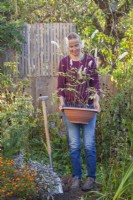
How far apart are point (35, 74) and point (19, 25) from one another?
92cm

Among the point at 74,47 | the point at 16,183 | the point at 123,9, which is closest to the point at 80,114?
the point at 74,47

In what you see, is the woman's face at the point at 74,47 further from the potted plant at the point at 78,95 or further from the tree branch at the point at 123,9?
the tree branch at the point at 123,9

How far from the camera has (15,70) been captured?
7.86 m

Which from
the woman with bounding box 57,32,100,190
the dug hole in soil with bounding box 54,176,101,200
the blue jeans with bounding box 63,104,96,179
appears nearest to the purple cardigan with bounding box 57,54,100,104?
the woman with bounding box 57,32,100,190

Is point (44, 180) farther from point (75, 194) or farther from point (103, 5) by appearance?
point (103, 5)

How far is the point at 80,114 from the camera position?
16.5 feet

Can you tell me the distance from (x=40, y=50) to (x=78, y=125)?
11.5 feet

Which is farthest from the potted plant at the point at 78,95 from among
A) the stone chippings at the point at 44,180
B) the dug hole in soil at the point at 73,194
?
the dug hole in soil at the point at 73,194

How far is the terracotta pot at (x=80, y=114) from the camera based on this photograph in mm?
5055

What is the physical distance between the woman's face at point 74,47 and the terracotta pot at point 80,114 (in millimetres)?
617

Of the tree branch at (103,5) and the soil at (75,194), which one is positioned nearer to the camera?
the soil at (75,194)

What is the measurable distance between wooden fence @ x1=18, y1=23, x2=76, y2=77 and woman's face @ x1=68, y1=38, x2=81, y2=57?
3143 mm

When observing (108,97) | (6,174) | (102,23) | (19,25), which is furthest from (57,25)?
(6,174)

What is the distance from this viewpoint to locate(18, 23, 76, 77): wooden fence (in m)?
8.39
